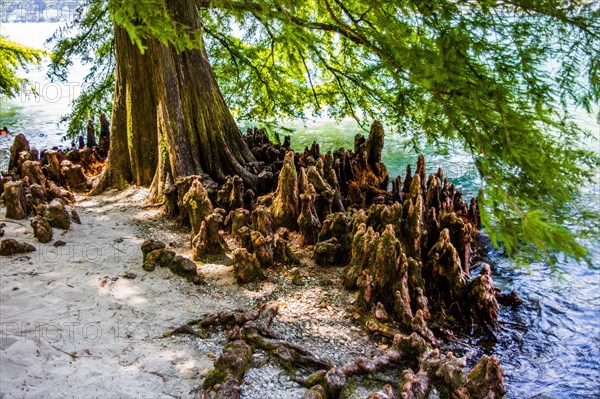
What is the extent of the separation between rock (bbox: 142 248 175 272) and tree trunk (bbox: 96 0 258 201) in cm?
162

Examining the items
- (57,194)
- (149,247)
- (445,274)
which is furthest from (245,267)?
(57,194)

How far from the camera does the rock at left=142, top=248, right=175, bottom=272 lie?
5312mm

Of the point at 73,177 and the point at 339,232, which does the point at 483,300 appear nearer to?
the point at 339,232

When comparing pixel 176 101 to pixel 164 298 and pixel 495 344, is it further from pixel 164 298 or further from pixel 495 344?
pixel 495 344

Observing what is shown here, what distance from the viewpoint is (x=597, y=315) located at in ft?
20.5

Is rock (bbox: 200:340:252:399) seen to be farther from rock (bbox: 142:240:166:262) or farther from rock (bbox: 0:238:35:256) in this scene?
rock (bbox: 0:238:35:256)

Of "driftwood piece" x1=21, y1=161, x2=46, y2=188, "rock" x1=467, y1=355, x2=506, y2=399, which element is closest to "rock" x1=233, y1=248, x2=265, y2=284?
"rock" x1=467, y1=355, x2=506, y2=399

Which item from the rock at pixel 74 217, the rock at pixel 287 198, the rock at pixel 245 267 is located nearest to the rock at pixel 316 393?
the rock at pixel 245 267

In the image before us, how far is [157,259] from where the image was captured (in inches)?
212

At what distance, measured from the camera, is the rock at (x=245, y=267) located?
522 cm

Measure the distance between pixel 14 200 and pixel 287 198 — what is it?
326cm

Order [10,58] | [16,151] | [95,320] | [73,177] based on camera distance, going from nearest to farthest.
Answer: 1. [95,320]
2. [73,177]
3. [16,151]
4. [10,58]

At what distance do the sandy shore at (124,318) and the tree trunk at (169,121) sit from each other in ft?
3.82

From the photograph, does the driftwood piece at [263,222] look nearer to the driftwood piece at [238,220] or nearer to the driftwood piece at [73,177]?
the driftwood piece at [238,220]
